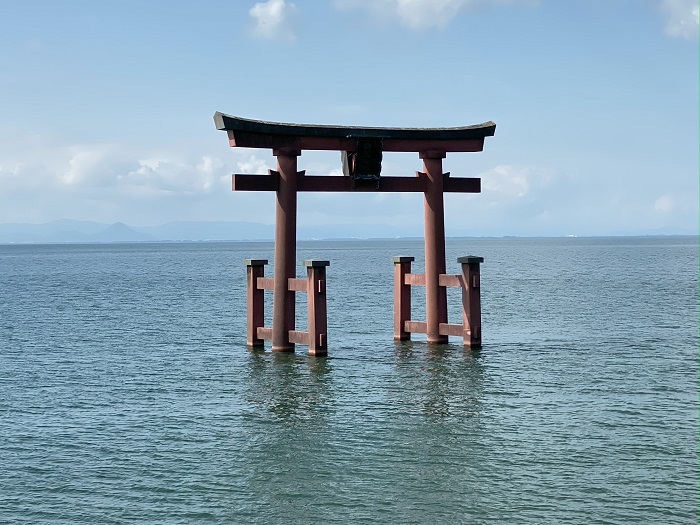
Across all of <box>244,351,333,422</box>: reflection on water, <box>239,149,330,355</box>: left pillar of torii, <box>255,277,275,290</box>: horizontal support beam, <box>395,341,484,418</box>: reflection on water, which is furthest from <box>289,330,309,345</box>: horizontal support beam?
<box>395,341,484,418</box>: reflection on water

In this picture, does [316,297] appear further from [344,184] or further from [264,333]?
[344,184]

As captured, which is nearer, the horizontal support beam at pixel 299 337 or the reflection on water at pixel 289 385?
the reflection on water at pixel 289 385

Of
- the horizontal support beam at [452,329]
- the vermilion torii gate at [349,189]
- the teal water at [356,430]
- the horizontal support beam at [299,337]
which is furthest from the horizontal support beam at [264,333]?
the horizontal support beam at [452,329]

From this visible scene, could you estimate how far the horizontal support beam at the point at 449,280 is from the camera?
77.8 ft

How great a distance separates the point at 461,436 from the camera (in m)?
15.4

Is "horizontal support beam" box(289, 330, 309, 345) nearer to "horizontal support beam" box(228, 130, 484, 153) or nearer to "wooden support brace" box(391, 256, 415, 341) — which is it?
"wooden support brace" box(391, 256, 415, 341)

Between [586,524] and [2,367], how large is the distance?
57.5 ft

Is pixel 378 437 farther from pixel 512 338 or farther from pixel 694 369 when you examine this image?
pixel 512 338

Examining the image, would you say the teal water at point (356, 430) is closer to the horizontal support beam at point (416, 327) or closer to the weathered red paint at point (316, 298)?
the horizontal support beam at point (416, 327)

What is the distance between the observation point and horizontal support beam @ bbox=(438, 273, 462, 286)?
23.7 metres

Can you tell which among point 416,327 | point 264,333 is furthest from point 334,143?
point 416,327

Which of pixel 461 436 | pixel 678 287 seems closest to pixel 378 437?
pixel 461 436

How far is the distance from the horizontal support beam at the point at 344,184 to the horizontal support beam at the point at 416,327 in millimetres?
3416

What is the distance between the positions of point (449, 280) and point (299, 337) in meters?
3.94
